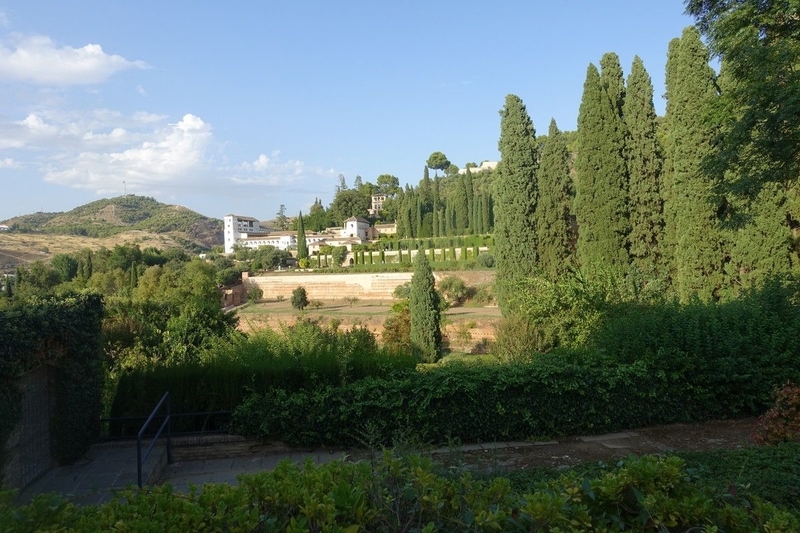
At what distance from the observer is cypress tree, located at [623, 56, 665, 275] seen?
51.7ft

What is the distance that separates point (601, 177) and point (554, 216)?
2.12 metres

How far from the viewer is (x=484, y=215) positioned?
55500 mm

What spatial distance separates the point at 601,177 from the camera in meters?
15.9

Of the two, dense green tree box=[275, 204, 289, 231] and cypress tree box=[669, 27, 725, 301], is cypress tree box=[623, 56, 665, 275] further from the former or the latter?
dense green tree box=[275, 204, 289, 231]

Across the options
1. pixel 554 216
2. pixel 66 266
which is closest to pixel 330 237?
pixel 66 266

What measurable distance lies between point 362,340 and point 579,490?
6.38 meters

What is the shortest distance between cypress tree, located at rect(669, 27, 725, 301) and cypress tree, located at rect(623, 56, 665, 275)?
1.68 metres

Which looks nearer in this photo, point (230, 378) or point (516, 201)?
point (230, 378)

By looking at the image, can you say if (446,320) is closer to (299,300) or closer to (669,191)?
(669,191)

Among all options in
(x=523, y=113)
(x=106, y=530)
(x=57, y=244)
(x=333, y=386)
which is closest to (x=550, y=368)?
(x=333, y=386)

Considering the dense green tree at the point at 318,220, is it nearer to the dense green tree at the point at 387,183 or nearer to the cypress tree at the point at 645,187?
the dense green tree at the point at 387,183

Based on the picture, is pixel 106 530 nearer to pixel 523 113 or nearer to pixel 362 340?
pixel 362 340

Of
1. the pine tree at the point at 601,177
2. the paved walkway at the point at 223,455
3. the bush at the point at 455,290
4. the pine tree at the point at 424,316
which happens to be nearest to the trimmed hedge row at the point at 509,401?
the paved walkway at the point at 223,455

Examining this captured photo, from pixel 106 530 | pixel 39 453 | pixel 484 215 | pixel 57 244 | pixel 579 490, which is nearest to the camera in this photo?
pixel 106 530
